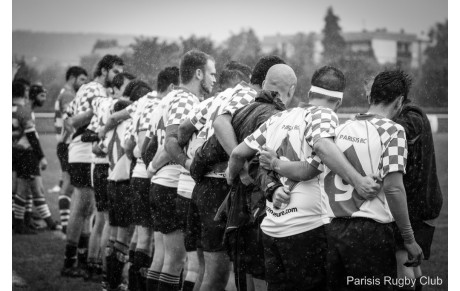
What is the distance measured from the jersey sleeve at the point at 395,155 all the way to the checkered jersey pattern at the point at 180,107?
1803 millimetres

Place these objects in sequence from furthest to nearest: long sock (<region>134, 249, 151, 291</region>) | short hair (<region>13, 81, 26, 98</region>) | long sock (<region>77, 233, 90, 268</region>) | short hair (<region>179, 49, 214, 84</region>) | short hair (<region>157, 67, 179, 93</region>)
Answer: short hair (<region>13, 81, 26, 98</region>) → long sock (<region>77, 233, 90, 268</region>) → short hair (<region>157, 67, 179, 93</region>) → long sock (<region>134, 249, 151, 291</region>) → short hair (<region>179, 49, 214, 84</region>)

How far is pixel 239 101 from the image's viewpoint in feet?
14.5

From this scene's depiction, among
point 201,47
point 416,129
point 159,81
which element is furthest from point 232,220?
point 201,47

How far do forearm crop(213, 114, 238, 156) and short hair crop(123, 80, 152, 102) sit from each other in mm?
2085

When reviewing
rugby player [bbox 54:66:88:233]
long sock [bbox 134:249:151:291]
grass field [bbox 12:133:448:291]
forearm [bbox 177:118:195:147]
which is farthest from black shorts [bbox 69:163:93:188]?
forearm [bbox 177:118:195:147]

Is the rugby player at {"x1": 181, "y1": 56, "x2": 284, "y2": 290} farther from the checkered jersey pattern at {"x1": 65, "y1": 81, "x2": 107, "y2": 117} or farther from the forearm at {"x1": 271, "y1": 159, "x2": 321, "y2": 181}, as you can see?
the checkered jersey pattern at {"x1": 65, "y1": 81, "x2": 107, "y2": 117}

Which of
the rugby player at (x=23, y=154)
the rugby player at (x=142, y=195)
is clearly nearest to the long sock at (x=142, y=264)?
the rugby player at (x=142, y=195)

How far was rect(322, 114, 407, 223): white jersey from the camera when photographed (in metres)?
3.59

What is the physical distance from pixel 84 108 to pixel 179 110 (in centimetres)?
250

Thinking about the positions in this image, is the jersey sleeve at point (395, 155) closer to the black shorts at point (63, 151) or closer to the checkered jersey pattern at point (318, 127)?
the checkered jersey pattern at point (318, 127)

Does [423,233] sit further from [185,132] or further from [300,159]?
[185,132]

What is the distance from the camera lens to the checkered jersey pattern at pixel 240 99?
4398 mm

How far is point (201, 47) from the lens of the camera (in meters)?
10.4

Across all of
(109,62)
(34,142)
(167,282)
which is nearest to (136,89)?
(109,62)
